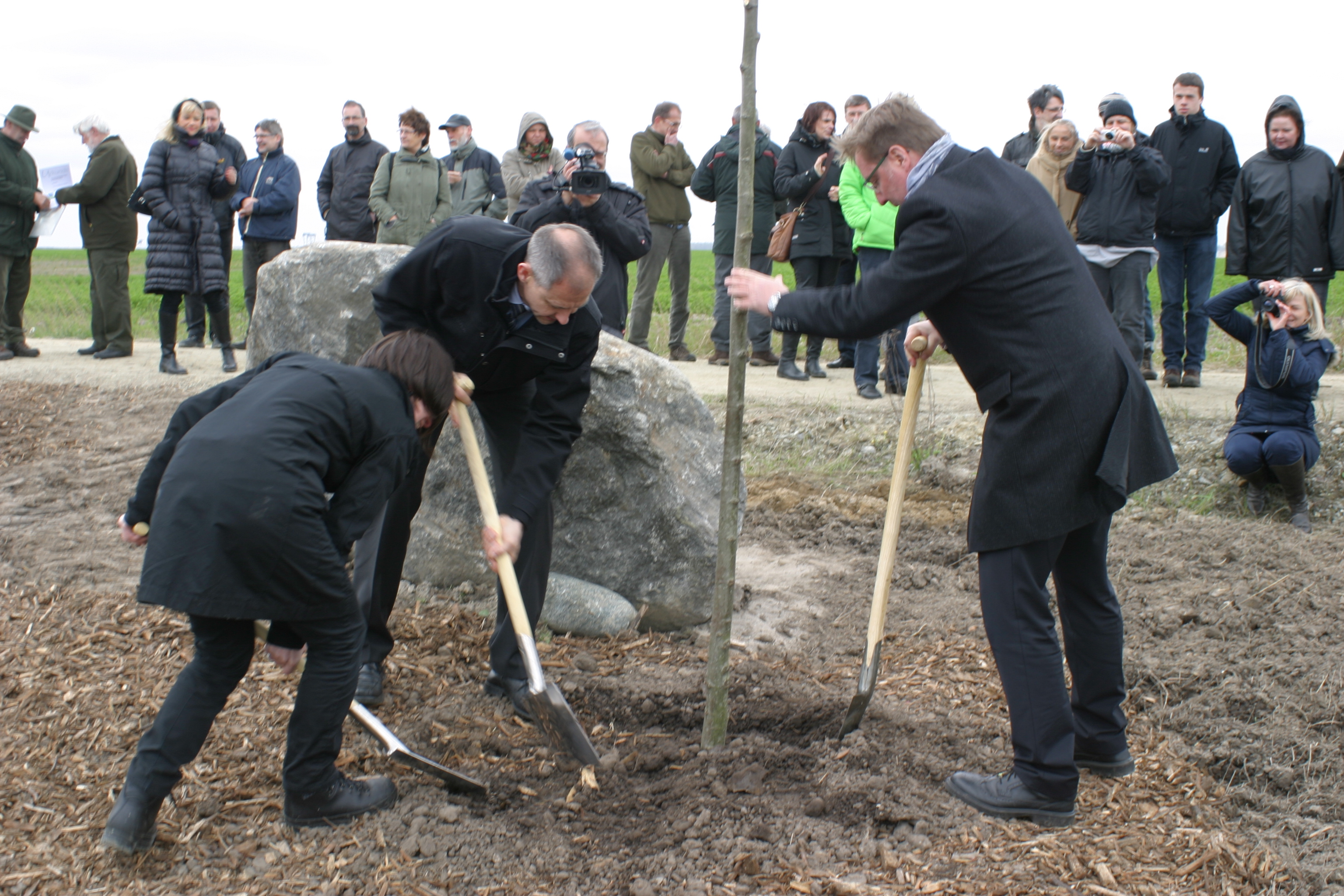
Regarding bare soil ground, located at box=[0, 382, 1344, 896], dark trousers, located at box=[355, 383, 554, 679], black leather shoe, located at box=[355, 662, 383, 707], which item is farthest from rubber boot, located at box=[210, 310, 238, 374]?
black leather shoe, located at box=[355, 662, 383, 707]

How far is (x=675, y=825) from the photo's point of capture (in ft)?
9.09

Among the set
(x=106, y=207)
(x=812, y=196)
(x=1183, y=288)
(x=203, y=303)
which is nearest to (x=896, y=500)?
(x=812, y=196)

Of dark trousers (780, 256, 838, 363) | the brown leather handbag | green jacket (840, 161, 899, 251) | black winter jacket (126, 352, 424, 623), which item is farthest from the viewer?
dark trousers (780, 256, 838, 363)

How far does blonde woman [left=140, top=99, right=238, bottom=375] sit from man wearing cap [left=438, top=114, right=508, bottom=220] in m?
1.79

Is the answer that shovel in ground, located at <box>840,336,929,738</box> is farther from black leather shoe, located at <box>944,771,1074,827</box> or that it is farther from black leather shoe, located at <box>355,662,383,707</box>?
black leather shoe, located at <box>355,662,383,707</box>

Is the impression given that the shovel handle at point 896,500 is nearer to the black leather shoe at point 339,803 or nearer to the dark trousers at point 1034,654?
the dark trousers at point 1034,654

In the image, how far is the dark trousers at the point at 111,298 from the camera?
8.71 meters

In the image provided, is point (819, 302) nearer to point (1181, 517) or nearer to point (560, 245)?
point (560, 245)

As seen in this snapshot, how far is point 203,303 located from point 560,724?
6.98m

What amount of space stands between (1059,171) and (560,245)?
495cm

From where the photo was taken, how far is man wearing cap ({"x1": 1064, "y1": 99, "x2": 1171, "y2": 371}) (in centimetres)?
664

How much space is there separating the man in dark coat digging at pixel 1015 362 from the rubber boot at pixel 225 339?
6.61 m

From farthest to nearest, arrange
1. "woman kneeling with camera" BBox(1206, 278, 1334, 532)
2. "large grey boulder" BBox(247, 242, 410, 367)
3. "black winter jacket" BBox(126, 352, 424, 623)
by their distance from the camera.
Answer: "woman kneeling with camera" BBox(1206, 278, 1334, 532)
"large grey boulder" BBox(247, 242, 410, 367)
"black winter jacket" BBox(126, 352, 424, 623)

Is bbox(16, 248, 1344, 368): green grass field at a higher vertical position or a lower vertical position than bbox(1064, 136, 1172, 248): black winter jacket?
lower
